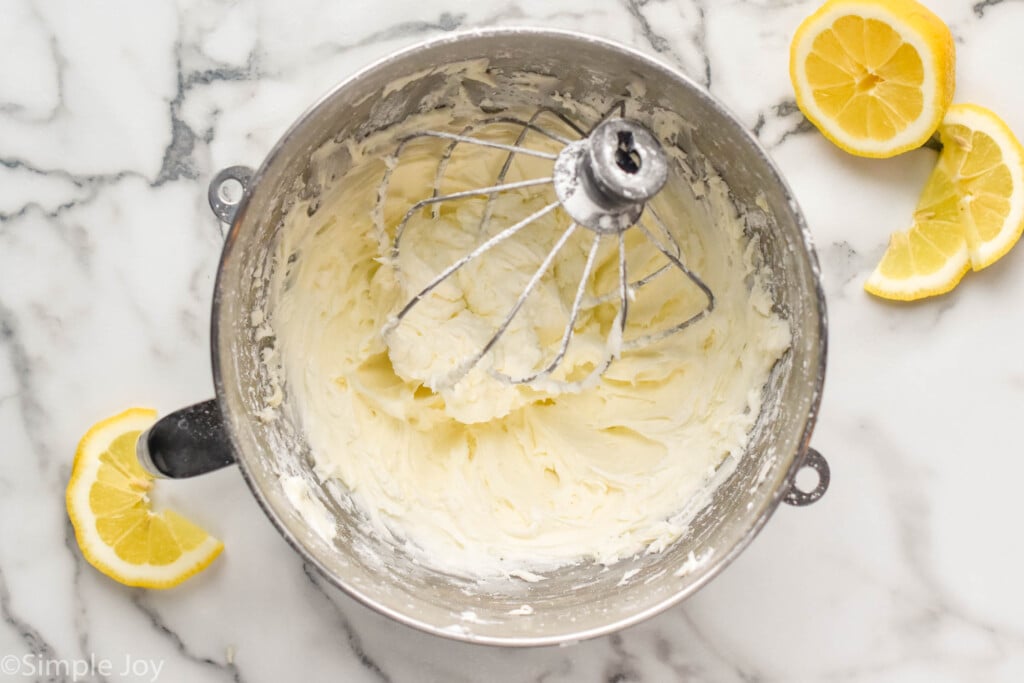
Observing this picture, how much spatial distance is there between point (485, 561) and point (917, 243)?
75 centimetres

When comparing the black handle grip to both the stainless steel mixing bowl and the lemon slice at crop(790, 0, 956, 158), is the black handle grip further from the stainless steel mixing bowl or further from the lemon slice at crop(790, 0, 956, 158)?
the lemon slice at crop(790, 0, 956, 158)

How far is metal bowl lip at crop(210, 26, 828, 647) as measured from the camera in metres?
0.92

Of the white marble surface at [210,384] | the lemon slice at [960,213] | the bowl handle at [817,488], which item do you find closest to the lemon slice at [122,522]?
the white marble surface at [210,384]

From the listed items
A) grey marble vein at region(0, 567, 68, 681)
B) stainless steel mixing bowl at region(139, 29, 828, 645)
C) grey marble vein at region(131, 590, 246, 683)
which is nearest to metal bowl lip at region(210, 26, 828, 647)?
stainless steel mixing bowl at region(139, 29, 828, 645)

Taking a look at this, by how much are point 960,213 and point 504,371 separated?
0.67 metres

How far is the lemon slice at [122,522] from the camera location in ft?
3.97

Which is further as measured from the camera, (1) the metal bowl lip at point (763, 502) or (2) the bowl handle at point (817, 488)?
(2) the bowl handle at point (817, 488)

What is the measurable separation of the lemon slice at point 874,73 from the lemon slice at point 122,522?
1.04m

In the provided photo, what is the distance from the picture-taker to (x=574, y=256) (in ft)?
4.07

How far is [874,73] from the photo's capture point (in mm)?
1175

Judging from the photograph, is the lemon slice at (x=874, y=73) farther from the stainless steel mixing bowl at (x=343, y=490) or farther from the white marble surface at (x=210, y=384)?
the stainless steel mixing bowl at (x=343, y=490)

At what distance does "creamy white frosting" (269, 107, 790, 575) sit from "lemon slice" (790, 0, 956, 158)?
0.26 metres

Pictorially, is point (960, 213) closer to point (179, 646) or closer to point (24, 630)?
point (179, 646)

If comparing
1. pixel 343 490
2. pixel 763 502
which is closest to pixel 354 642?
pixel 343 490
